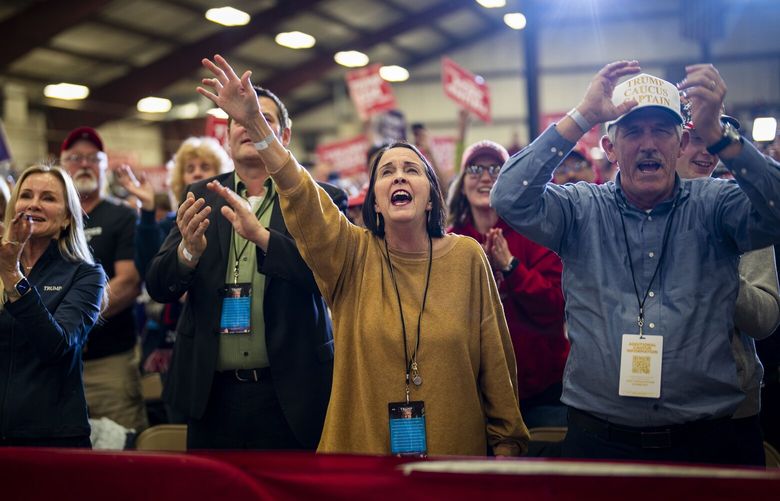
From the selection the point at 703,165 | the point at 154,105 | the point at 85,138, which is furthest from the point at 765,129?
the point at 154,105

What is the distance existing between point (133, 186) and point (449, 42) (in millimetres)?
17017

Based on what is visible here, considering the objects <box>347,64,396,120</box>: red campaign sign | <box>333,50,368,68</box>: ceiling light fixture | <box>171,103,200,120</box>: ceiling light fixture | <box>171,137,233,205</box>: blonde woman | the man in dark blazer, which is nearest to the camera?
the man in dark blazer

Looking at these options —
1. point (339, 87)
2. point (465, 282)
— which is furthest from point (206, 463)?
point (339, 87)

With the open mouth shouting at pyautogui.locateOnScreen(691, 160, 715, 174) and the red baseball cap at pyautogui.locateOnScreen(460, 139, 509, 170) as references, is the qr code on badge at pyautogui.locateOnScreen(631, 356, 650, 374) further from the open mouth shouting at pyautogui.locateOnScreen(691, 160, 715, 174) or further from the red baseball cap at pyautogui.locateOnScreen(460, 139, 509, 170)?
the red baseball cap at pyautogui.locateOnScreen(460, 139, 509, 170)

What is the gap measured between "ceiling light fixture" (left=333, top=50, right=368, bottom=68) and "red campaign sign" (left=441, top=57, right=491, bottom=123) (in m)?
7.77

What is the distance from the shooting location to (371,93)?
8.46 meters

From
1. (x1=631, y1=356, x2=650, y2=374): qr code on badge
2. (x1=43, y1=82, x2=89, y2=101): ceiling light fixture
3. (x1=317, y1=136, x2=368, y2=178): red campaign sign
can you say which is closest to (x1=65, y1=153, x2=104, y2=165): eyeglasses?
(x1=631, y1=356, x2=650, y2=374): qr code on badge

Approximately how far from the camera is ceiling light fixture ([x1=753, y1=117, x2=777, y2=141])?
9.34ft

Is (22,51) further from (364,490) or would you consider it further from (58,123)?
(364,490)

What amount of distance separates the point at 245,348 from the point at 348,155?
6.49m

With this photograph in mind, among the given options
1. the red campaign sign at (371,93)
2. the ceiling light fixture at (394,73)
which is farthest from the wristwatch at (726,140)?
the ceiling light fixture at (394,73)

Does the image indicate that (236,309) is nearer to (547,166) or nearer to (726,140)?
(547,166)

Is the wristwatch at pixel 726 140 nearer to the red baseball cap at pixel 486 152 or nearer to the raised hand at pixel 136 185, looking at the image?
the red baseball cap at pixel 486 152

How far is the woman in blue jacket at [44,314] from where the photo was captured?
92.0 inches
